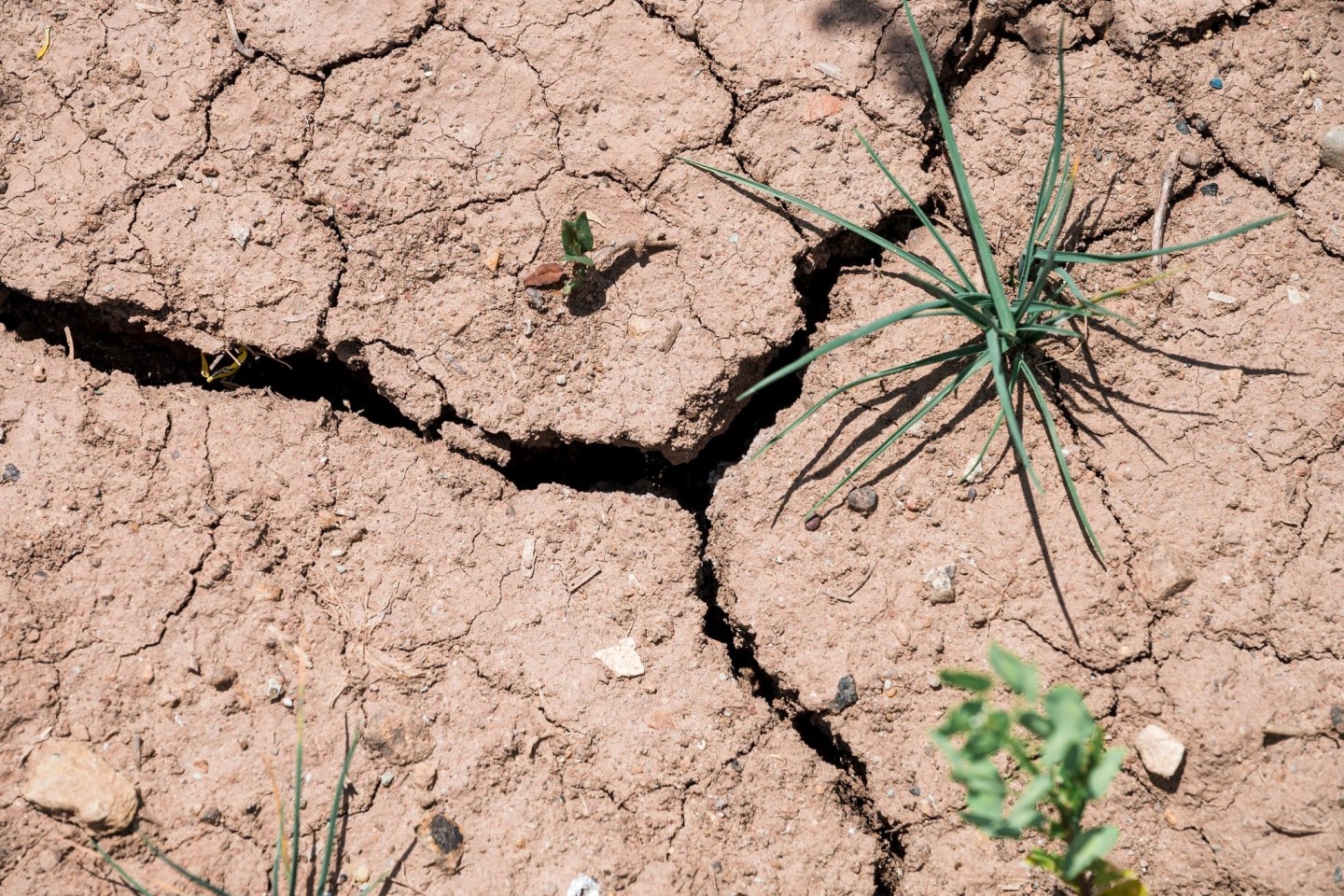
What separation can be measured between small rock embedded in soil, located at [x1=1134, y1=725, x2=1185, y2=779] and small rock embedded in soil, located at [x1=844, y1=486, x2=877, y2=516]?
0.73 meters

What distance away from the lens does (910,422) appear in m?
2.15

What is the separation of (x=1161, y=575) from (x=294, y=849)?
6.27 feet

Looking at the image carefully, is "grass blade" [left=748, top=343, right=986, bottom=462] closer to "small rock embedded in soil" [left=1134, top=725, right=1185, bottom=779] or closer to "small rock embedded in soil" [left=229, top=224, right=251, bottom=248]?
"small rock embedded in soil" [left=1134, top=725, right=1185, bottom=779]

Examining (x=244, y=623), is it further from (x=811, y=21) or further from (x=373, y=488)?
(x=811, y=21)

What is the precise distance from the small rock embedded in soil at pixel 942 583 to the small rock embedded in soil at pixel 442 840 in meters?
1.15

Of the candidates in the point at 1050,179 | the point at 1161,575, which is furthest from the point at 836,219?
the point at 1161,575

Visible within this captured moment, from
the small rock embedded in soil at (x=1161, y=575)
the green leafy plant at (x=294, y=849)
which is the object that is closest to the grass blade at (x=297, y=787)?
the green leafy plant at (x=294, y=849)

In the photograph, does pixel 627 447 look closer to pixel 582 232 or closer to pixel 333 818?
pixel 582 232

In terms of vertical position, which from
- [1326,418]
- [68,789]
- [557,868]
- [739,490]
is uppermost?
[1326,418]

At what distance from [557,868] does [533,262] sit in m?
1.37

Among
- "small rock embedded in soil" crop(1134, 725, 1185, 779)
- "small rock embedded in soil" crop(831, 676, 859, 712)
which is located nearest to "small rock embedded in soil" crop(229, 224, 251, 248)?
"small rock embedded in soil" crop(831, 676, 859, 712)

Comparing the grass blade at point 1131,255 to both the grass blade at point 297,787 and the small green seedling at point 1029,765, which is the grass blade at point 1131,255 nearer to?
the small green seedling at point 1029,765

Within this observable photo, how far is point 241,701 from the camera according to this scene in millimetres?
2121

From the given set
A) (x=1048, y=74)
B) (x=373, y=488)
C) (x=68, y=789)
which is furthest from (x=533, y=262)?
(x=68, y=789)
